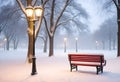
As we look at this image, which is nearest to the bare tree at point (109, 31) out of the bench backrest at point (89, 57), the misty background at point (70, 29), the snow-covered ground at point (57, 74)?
the misty background at point (70, 29)

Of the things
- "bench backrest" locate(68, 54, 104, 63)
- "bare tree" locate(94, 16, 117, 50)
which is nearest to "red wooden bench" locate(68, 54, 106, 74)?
"bench backrest" locate(68, 54, 104, 63)

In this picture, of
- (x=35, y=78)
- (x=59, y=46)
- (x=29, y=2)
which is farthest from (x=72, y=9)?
(x=59, y=46)

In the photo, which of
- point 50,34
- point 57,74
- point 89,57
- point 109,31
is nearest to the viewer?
point 57,74

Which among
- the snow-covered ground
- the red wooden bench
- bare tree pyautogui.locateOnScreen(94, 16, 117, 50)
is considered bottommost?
the snow-covered ground

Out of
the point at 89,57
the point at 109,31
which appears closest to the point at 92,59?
the point at 89,57

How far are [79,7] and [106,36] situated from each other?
5442cm

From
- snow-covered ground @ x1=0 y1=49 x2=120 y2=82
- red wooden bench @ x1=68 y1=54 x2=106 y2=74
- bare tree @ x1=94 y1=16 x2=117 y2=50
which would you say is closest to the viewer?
snow-covered ground @ x1=0 y1=49 x2=120 y2=82

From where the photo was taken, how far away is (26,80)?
11.7 m

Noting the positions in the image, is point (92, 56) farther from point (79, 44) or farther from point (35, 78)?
point (79, 44)

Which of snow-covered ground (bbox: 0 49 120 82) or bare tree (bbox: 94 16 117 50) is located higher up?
bare tree (bbox: 94 16 117 50)

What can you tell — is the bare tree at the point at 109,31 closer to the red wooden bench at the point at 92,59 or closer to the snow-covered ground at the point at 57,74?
the snow-covered ground at the point at 57,74

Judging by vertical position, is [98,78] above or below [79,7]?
below

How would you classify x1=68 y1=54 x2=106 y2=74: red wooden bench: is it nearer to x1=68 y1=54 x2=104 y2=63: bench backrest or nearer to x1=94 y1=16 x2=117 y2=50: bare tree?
x1=68 y1=54 x2=104 y2=63: bench backrest

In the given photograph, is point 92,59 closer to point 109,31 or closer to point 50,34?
point 50,34
